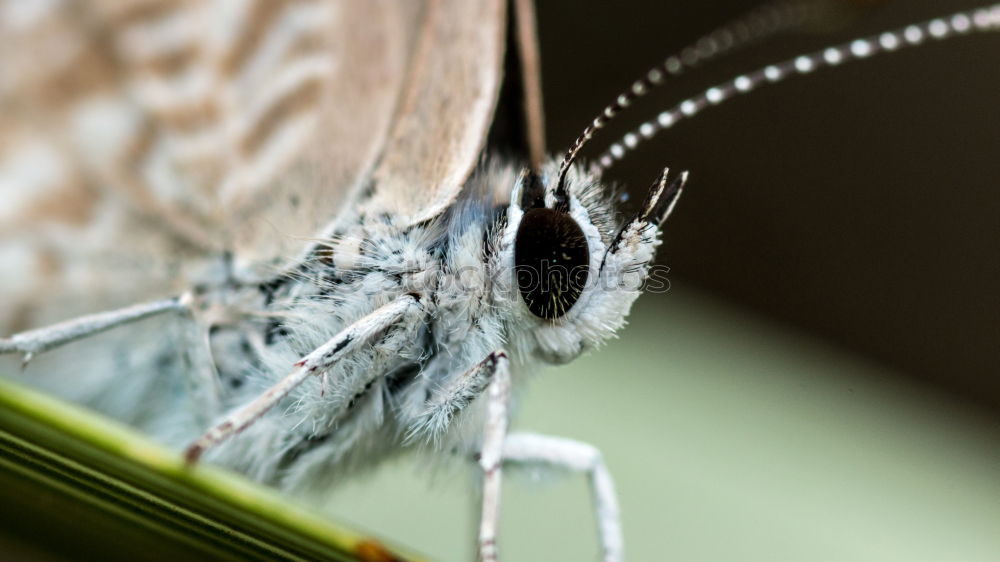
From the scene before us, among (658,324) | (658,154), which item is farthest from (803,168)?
(658,324)

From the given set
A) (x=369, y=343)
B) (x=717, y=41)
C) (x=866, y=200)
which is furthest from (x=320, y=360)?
(x=866, y=200)

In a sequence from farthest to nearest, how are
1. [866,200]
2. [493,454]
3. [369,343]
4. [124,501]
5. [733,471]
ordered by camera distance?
[866,200] < [733,471] < [369,343] < [493,454] < [124,501]

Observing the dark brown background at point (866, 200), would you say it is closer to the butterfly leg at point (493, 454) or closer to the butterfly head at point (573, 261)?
the butterfly head at point (573, 261)

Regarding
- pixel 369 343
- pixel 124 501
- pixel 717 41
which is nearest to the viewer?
pixel 124 501

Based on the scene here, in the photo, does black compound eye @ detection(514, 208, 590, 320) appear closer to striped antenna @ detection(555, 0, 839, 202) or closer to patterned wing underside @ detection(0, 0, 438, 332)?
→ striped antenna @ detection(555, 0, 839, 202)

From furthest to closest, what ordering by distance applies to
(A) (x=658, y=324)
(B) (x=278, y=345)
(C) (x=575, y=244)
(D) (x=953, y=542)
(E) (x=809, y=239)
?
(E) (x=809, y=239)
(A) (x=658, y=324)
(D) (x=953, y=542)
(B) (x=278, y=345)
(C) (x=575, y=244)

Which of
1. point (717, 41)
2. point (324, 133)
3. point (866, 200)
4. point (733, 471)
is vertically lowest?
point (733, 471)

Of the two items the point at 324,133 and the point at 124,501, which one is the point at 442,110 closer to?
the point at 324,133

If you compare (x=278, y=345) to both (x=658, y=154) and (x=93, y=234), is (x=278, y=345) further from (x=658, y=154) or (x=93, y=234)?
(x=658, y=154)
